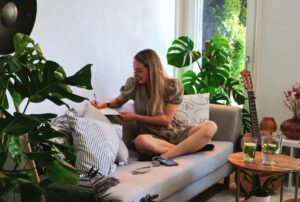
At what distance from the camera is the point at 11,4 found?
198cm

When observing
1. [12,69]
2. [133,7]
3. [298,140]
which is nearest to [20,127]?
[12,69]

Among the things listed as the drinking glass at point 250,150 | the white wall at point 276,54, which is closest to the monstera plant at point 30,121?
the drinking glass at point 250,150

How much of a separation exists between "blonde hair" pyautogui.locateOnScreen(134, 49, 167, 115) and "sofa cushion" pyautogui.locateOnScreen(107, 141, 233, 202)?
45 centimetres

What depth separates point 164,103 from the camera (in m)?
3.24

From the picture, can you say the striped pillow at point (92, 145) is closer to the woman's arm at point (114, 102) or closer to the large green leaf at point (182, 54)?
the woman's arm at point (114, 102)

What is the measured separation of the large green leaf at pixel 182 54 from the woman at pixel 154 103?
71 cm

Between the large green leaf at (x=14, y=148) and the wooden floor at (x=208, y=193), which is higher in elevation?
the large green leaf at (x=14, y=148)

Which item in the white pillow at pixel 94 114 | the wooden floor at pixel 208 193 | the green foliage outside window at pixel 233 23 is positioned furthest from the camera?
the green foliage outside window at pixel 233 23

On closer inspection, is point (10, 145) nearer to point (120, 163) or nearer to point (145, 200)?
point (145, 200)

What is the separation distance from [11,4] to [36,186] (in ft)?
3.26

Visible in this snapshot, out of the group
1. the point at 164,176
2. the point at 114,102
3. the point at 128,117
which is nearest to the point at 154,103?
the point at 128,117

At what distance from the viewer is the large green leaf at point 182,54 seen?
395 centimetres

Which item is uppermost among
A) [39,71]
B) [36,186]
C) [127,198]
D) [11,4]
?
[11,4]

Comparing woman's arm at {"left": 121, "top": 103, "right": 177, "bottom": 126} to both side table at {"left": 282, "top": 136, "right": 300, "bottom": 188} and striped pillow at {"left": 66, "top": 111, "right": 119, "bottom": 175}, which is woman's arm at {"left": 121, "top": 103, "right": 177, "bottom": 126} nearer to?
striped pillow at {"left": 66, "top": 111, "right": 119, "bottom": 175}
